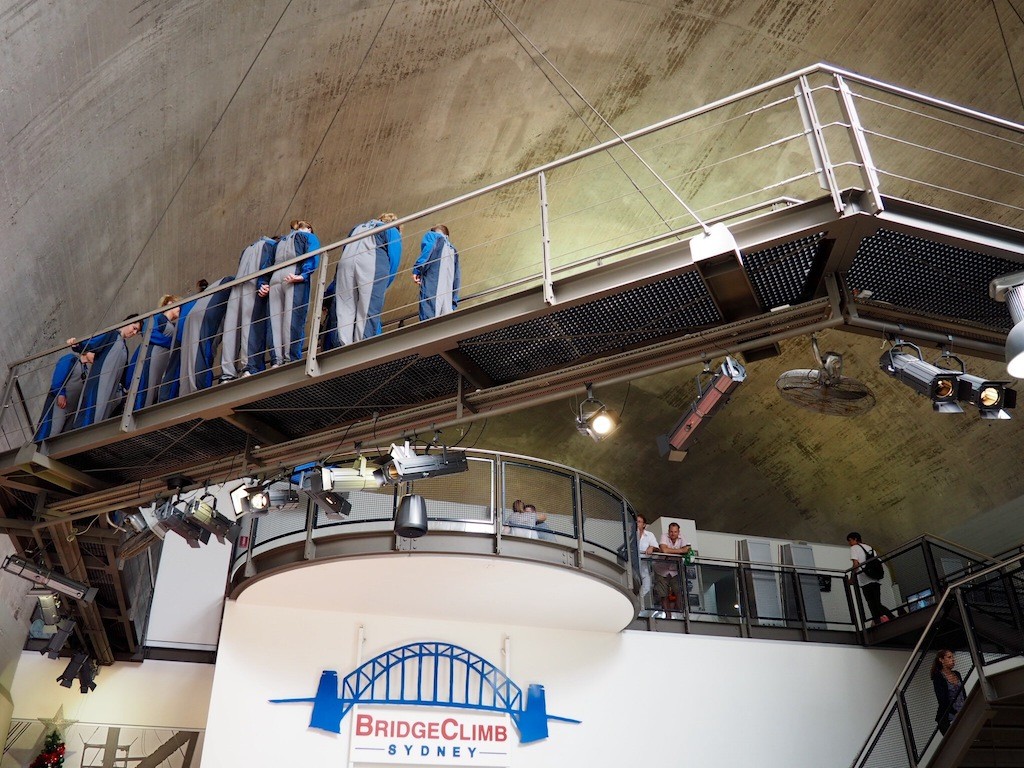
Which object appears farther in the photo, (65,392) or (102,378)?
(65,392)

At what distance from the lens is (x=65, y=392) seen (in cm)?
899

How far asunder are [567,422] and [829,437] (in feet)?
15.5

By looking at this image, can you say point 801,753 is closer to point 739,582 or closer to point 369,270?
point 739,582

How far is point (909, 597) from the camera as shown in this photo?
11.8 metres

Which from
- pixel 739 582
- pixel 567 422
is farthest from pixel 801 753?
pixel 567 422

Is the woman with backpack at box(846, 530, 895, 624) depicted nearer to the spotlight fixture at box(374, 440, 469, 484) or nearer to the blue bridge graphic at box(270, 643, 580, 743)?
the blue bridge graphic at box(270, 643, 580, 743)

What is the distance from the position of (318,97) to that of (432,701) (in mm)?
7272

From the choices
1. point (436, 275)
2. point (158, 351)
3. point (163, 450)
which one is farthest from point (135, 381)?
point (436, 275)

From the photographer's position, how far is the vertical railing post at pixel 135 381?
7.88m

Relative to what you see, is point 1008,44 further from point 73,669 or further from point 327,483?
point 73,669

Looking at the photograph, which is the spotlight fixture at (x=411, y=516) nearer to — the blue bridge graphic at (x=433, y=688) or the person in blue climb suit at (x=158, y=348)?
the person in blue climb suit at (x=158, y=348)

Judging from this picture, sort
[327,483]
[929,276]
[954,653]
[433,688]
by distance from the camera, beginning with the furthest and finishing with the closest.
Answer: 1. [433,688]
2. [954,653]
3. [327,483]
4. [929,276]

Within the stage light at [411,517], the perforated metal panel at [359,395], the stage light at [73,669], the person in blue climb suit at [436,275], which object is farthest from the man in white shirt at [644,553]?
the stage light at [73,669]

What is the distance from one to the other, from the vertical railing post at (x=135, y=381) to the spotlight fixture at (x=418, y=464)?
7.99 feet
